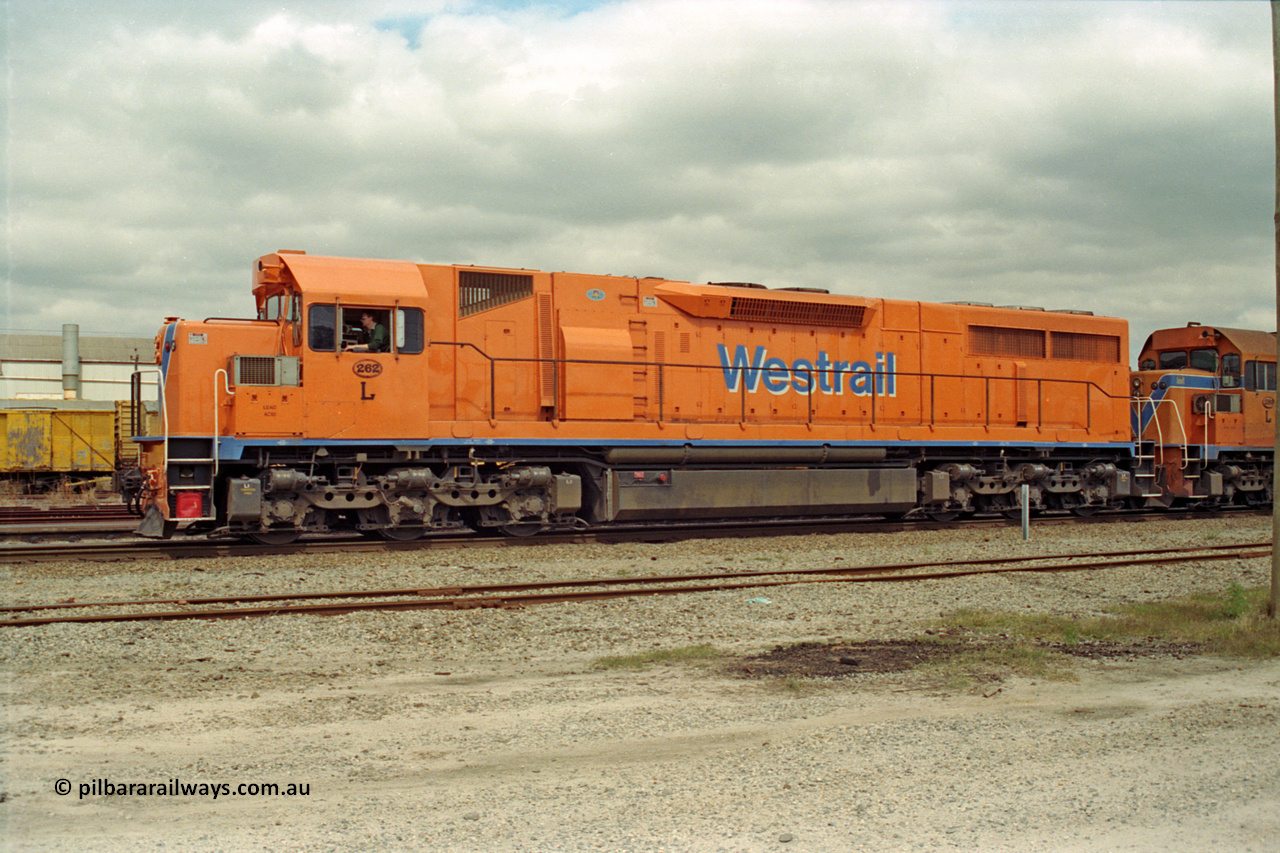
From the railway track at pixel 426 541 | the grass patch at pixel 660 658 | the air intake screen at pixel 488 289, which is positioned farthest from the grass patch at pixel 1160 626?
the air intake screen at pixel 488 289

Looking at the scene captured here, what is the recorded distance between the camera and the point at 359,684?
21.5ft

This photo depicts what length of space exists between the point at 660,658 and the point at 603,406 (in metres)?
7.29

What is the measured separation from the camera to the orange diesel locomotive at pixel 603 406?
12.2m

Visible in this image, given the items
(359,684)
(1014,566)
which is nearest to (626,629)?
(359,684)

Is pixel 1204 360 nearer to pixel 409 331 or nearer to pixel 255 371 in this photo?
pixel 409 331

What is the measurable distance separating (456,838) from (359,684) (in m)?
2.84

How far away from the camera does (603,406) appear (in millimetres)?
14305

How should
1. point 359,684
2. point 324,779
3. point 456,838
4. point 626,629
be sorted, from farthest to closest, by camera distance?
1. point 626,629
2. point 359,684
3. point 324,779
4. point 456,838

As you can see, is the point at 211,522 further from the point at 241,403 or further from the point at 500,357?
the point at 500,357

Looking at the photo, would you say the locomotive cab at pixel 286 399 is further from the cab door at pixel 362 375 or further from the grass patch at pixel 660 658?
the grass patch at pixel 660 658

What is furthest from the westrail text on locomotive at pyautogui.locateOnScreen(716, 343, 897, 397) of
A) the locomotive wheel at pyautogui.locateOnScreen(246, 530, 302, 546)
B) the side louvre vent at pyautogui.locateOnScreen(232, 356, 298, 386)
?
the locomotive wheel at pyautogui.locateOnScreen(246, 530, 302, 546)

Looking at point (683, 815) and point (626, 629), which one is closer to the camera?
point (683, 815)

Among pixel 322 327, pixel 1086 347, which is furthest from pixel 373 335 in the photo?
pixel 1086 347

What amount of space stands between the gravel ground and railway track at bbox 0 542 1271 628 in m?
0.31
